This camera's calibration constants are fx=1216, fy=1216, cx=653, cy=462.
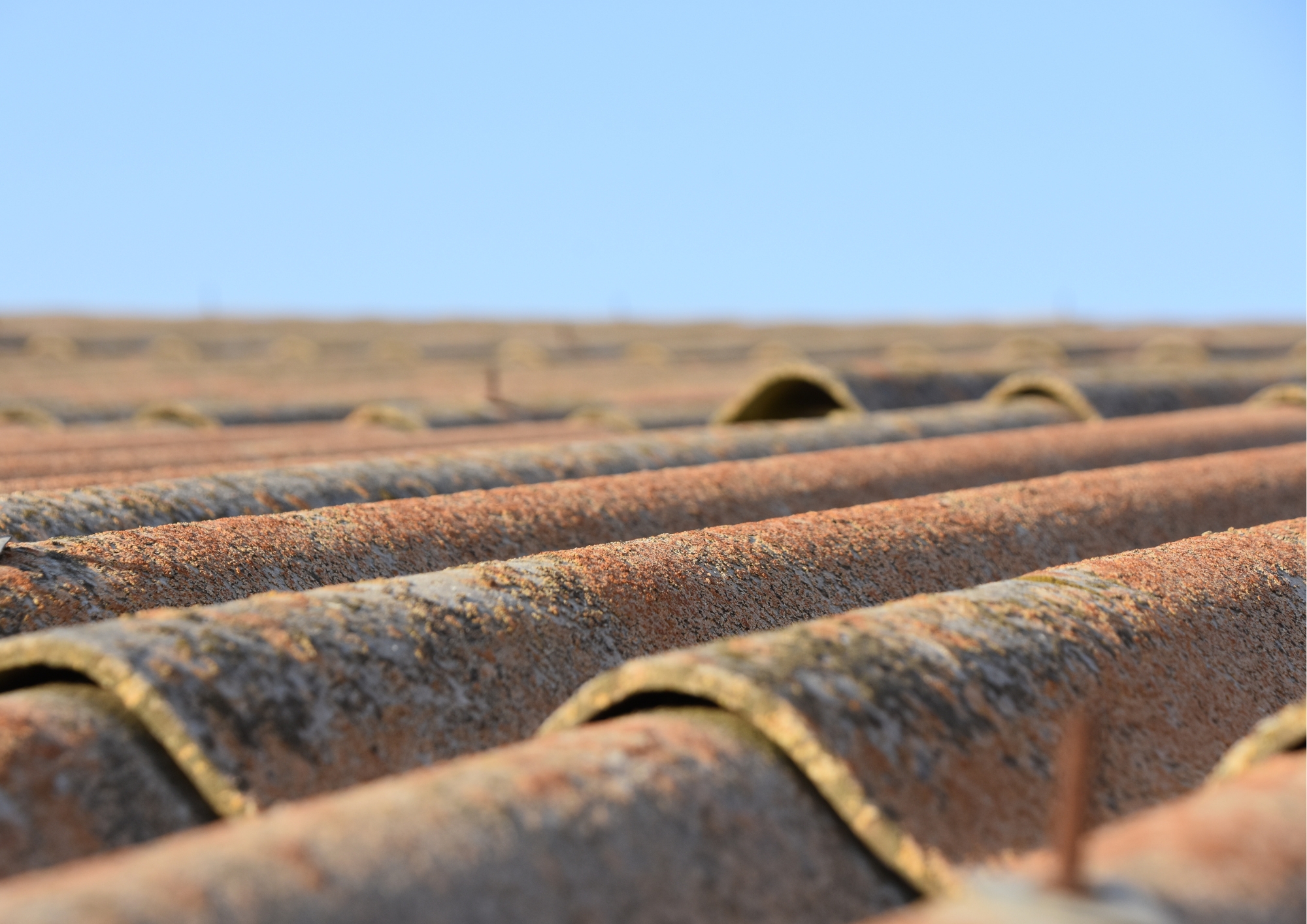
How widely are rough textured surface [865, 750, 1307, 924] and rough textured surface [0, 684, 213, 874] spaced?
1.04 m

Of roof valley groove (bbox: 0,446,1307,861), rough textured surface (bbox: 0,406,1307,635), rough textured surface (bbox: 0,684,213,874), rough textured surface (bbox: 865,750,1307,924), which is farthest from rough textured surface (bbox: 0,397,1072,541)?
rough textured surface (bbox: 865,750,1307,924)

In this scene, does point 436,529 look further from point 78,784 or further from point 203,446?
point 203,446

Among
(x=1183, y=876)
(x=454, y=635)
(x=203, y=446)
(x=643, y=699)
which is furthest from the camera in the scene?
(x=203, y=446)

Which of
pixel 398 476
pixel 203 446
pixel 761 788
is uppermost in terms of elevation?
pixel 203 446

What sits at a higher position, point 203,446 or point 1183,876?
point 203,446

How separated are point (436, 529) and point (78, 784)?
5.07 feet

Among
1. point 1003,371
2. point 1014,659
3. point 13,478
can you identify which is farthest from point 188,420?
point 1014,659

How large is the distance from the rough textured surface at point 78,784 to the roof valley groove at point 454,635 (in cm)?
3

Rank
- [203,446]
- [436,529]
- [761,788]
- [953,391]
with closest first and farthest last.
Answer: [761,788] < [436,529] < [203,446] < [953,391]

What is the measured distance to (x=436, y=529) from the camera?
10.5ft

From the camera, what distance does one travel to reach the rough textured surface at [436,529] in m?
2.57

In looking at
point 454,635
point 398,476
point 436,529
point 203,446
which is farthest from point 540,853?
point 203,446

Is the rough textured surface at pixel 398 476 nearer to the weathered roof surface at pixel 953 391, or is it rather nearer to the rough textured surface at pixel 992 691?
Result: the weathered roof surface at pixel 953 391

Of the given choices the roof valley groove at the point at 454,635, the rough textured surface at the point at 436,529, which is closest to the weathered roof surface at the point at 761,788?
the roof valley groove at the point at 454,635
